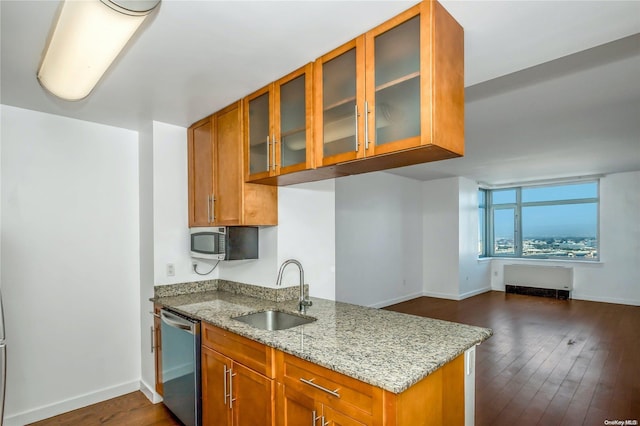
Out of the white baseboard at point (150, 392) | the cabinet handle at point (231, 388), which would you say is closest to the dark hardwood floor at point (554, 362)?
the cabinet handle at point (231, 388)

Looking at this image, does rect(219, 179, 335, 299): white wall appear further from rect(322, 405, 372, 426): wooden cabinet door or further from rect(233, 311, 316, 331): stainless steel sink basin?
rect(322, 405, 372, 426): wooden cabinet door

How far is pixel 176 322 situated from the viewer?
2504 mm

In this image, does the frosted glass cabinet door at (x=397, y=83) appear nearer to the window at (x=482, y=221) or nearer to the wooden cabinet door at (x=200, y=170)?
the wooden cabinet door at (x=200, y=170)

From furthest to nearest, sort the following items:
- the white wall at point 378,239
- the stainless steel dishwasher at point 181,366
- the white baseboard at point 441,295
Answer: the white baseboard at point 441,295 < the white wall at point 378,239 < the stainless steel dishwasher at point 181,366

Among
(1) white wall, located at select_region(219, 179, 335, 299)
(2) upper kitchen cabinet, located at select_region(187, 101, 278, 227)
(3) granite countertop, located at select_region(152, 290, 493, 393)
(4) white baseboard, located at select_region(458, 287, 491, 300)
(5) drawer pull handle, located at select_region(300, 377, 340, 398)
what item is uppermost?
(2) upper kitchen cabinet, located at select_region(187, 101, 278, 227)

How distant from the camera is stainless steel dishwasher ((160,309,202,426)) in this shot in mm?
2322

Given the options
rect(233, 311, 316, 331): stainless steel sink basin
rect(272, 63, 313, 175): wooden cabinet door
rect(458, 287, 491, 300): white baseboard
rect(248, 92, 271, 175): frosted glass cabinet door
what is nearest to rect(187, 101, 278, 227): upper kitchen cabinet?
rect(248, 92, 271, 175): frosted glass cabinet door

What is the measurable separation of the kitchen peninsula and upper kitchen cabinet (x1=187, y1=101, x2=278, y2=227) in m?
0.73

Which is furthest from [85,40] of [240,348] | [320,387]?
[320,387]

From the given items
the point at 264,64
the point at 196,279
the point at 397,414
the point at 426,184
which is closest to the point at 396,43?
the point at 264,64

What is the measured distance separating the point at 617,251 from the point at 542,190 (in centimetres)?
192


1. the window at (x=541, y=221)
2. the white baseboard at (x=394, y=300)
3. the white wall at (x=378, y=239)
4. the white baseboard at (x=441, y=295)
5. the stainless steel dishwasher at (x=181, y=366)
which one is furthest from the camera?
the window at (x=541, y=221)

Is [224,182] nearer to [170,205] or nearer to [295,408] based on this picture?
[170,205]

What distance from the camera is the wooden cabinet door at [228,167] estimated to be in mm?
2533
